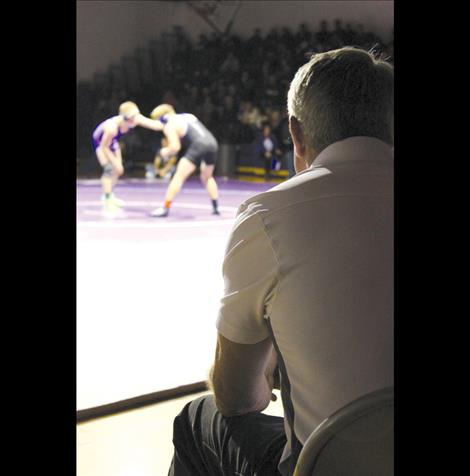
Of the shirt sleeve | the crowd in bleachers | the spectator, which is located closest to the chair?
the shirt sleeve

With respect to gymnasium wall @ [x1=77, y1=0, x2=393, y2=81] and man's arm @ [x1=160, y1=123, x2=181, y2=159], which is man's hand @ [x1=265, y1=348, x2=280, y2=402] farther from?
gymnasium wall @ [x1=77, y1=0, x2=393, y2=81]

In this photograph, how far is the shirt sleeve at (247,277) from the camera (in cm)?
97

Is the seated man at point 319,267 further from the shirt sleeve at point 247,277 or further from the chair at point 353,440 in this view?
the chair at point 353,440

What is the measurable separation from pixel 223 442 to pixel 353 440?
417mm

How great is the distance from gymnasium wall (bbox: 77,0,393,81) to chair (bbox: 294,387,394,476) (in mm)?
11146

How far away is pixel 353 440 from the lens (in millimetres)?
779

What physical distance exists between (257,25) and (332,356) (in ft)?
41.5

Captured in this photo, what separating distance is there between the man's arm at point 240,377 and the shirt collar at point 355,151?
254 millimetres

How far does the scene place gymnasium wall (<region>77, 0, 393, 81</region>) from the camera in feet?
40.2

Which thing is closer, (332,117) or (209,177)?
(332,117)
